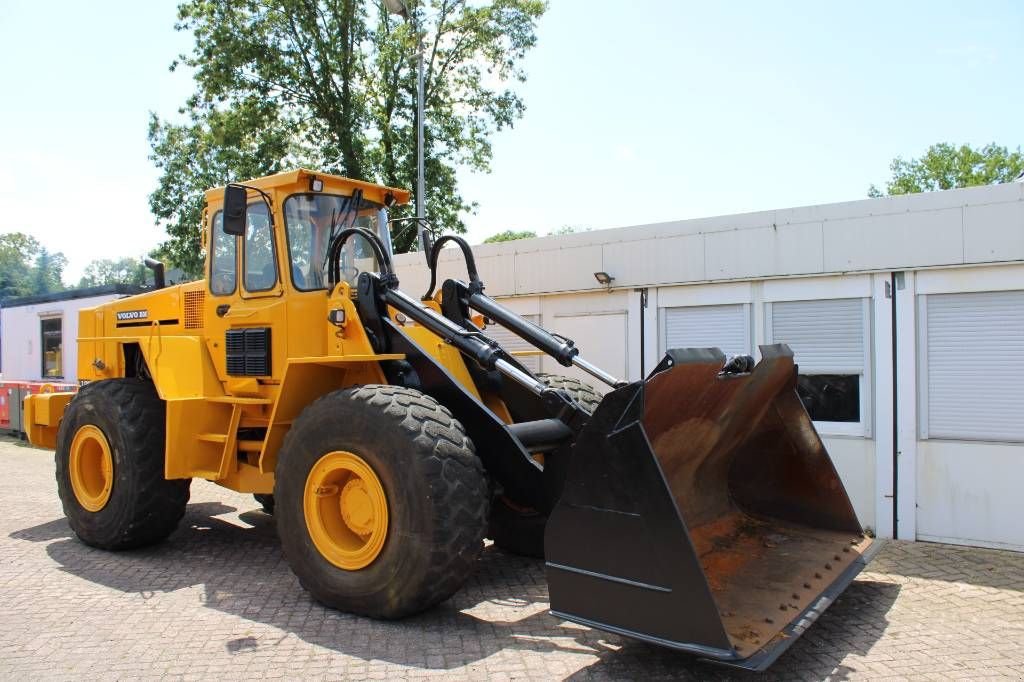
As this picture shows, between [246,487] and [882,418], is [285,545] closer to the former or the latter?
[246,487]

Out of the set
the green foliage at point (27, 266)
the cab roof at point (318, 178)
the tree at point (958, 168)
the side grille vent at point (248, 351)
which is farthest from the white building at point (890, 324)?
the green foliage at point (27, 266)

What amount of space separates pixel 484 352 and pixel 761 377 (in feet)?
5.75

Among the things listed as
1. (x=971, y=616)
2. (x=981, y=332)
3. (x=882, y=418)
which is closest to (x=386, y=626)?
(x=971, y=616)

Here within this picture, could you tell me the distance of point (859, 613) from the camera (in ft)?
16.7

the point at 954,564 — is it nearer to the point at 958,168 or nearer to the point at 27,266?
the point at 958,168

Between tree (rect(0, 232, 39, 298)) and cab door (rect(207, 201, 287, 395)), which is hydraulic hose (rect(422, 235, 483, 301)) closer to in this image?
cab door (rect(207, 201, 287, 395))

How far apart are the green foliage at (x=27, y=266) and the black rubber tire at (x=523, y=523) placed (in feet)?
386

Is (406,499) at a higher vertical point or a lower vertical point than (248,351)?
lower

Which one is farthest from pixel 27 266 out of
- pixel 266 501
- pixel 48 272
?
pixel 266 501

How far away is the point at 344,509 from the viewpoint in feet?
16.7

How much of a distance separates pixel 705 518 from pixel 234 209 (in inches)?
151

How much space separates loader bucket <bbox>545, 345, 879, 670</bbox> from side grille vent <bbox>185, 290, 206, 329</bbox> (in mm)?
4047

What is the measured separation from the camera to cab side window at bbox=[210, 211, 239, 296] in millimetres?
6531

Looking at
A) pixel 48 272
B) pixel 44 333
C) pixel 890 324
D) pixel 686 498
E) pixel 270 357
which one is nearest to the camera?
pixel 686 498
